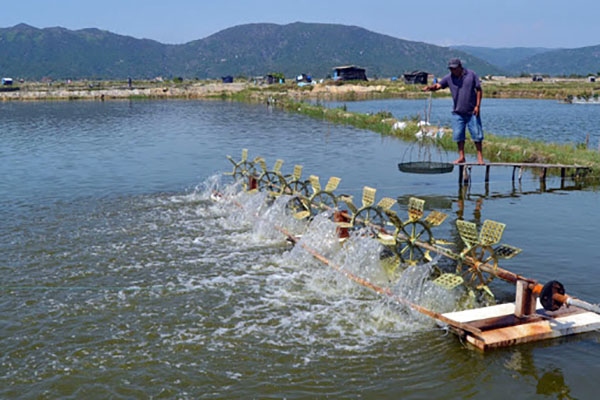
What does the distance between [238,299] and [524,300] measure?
16.1 feet

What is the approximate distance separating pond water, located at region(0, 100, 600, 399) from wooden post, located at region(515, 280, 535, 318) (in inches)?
20.2

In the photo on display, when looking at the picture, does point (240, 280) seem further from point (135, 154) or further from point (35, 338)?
point (135, 154)

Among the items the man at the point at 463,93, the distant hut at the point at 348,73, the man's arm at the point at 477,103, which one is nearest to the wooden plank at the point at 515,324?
the man at the point at 463,93

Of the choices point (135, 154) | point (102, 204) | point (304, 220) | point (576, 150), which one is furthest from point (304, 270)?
point (135, 154)

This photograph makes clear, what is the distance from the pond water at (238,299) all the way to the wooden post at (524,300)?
512 mm

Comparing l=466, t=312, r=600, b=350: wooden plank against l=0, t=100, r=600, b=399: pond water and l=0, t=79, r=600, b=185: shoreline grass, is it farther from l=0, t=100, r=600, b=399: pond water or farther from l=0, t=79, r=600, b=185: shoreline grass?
l=0, t=79, r=600, b=185: shoreline grass

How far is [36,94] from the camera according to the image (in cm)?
8775

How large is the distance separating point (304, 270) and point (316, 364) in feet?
13.2

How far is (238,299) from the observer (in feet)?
34.5

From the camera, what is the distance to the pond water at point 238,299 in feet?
25.4

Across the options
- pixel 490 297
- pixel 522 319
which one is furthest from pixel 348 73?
pixel 522 319

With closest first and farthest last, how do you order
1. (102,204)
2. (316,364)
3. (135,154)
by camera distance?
(316,364) < (102,204) < (135,154)

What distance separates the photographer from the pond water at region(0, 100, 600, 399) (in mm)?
7746

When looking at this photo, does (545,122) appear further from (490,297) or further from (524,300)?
(524,300)
